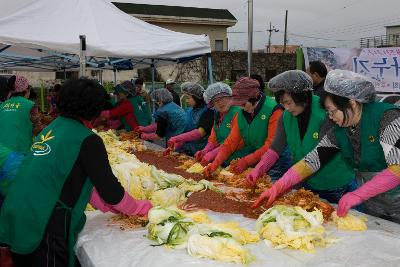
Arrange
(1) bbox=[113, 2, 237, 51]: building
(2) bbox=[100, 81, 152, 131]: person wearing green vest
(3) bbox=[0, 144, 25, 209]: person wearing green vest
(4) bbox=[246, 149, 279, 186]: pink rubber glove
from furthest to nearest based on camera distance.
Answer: (1) bbox=[113, 2, 237, 51]: building
(2) bbox=[100, 81, 152, 131]: person wearing green vest
(4) bbox=[246, 149, 279, 186]: pink rubber glove
(3) bbox=[0, 144, 25, 209]: person wearing green vest

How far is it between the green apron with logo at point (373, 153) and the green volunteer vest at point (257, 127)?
3.52ft

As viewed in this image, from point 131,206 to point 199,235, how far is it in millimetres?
559

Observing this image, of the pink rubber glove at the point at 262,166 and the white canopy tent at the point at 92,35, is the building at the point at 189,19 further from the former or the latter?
the pink rubber glove at the point at 262,166

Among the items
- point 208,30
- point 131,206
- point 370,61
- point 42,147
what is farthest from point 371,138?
point 208,30

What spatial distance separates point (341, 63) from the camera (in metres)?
6.73

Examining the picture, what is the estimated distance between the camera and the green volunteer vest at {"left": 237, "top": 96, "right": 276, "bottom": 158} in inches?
153

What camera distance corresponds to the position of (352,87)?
7.84 feet

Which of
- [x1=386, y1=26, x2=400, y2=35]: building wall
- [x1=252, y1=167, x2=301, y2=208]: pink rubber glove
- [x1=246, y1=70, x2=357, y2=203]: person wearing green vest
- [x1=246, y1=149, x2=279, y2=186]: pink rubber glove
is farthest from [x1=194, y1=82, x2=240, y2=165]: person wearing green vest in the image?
[x1=386, y1=26, x2=400, y2=35]: building wall

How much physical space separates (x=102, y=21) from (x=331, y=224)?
500 cm

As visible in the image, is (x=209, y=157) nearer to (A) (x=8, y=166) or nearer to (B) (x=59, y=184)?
(A) (x=8, y=166)

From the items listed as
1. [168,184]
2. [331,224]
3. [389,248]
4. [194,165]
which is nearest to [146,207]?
[168,184]

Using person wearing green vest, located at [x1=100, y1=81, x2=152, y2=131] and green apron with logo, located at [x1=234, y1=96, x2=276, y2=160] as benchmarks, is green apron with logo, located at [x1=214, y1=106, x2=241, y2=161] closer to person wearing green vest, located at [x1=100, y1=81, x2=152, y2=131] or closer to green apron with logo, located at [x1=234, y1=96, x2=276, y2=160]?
green apron with logo, located at [x1=234, y1=96, x2=276, y2=160]

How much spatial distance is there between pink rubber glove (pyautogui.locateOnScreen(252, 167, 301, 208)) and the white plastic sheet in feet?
0.95

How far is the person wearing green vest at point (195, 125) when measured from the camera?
511cm
